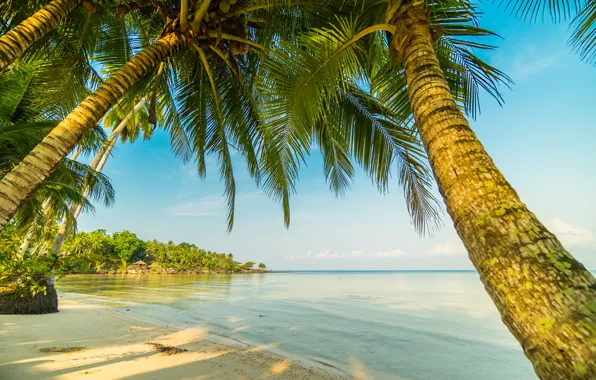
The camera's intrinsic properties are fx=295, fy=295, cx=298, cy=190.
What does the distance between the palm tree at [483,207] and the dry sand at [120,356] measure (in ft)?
13.2

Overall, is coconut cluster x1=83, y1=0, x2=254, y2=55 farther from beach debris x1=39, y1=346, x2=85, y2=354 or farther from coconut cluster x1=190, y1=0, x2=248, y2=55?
beach debris x1=39, y1=346, x2=85, y2=354

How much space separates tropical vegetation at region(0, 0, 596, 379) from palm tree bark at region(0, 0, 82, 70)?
0.01 metres

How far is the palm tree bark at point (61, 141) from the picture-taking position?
1976 millimetres

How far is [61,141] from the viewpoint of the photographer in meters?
2.28

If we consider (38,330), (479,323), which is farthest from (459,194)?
(479,323)

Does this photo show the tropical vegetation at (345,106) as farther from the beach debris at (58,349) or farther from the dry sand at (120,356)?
the beach debris at (58,349)

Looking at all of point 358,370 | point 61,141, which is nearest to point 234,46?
point 61,141

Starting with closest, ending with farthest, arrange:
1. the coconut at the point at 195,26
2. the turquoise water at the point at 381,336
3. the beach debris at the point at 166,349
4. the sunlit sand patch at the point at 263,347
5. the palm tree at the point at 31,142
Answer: the coconut at the point at 195,26
the palm tree at the point at 31,142
the beach debris at the point at 166,349
the turquoise water at the point at 381,336
the sunlit sand patch at the point at 263,347

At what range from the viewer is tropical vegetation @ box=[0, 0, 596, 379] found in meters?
0.90

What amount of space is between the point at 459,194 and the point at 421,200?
271cm

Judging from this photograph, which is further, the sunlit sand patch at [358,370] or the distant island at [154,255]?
the distant island at [154,255]

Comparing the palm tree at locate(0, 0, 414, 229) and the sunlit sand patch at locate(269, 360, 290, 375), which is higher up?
the palm tree at locate(0, 0, 414, 229)

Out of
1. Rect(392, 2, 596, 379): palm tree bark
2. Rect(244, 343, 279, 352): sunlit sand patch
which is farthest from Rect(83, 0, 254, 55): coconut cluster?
Rect(244, 343, 279, 352): sunlit sand patch

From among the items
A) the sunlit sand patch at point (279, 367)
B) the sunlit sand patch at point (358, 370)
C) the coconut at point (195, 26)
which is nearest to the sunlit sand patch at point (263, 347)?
the sunlit sand patch at point (279, 367)
